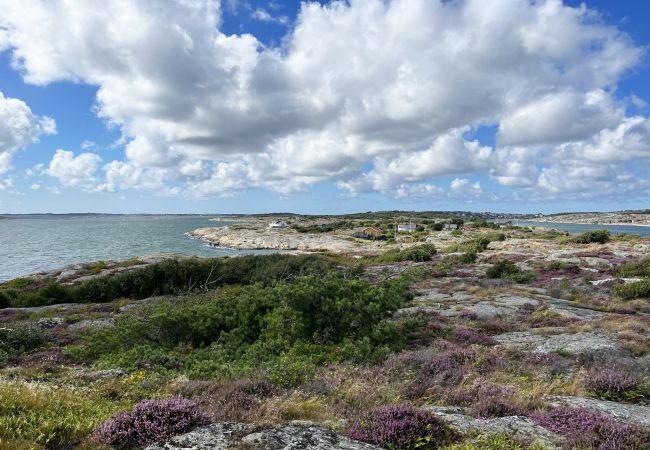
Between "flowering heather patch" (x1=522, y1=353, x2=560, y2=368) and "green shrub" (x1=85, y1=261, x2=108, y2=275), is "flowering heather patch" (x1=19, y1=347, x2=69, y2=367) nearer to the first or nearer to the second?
"flowering heather patch" (x1=522, y1=353, x2=560, y2=368)

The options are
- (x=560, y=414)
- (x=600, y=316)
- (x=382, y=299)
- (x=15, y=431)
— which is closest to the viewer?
(x=15, y=431)

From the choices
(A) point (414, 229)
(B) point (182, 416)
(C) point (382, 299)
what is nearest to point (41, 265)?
(C) point (382, 299)

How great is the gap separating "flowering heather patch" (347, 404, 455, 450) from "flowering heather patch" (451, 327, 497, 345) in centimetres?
812

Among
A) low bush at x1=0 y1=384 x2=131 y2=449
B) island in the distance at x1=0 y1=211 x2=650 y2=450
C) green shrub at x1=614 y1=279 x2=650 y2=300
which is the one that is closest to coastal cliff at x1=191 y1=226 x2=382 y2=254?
green shrub at x1=614 y1=279 x2=650 y2=300

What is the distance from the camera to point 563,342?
12633mm

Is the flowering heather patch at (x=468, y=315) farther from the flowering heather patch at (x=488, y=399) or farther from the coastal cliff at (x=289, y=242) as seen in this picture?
the coastal cliff at (x=289, y=242)

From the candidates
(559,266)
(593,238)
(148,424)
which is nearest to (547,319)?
(148,424)

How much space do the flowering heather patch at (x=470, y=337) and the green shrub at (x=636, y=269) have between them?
73.8 ft

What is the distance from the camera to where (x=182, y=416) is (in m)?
5.14

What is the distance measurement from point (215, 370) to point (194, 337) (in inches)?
208

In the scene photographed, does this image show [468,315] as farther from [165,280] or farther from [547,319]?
[165,280]

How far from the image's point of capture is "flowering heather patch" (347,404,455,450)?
4992 millimetres

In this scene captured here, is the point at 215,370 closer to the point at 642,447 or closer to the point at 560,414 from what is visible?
the point at 560,414

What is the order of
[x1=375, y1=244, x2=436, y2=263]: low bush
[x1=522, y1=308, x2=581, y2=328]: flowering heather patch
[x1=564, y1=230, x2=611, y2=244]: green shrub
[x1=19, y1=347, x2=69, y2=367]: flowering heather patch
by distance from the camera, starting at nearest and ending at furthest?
[x1=19, y1=347, x2=69, y2=367]: flowering heather patch
[x1=522, y1=308, x2=581, y2=328]: flowering heather patch
[x1=375, y1=244, x2=436, y2=263]: low bush
[x1=564, y1=230, x2=611, y2=244]: green shrub
